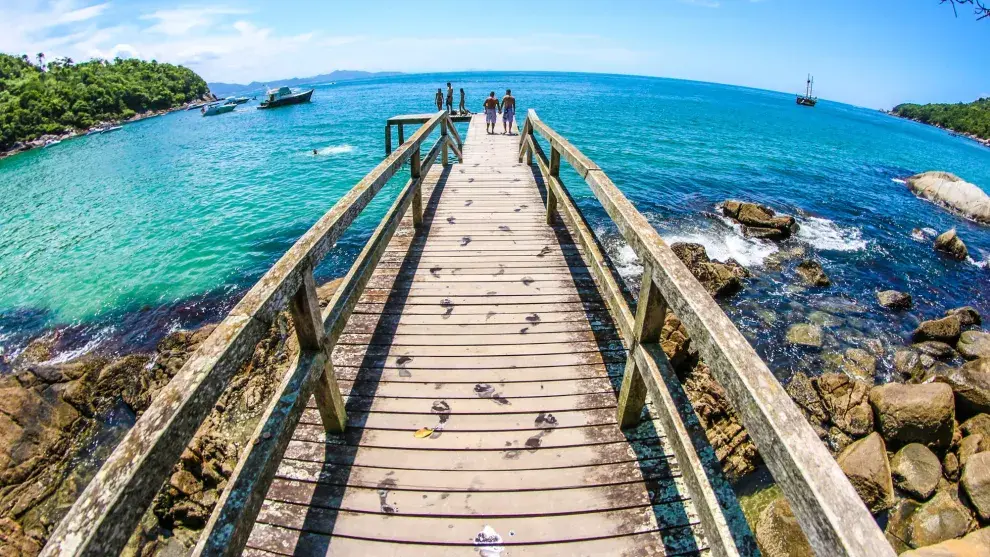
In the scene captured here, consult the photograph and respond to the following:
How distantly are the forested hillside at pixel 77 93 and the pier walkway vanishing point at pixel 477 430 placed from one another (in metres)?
54.3

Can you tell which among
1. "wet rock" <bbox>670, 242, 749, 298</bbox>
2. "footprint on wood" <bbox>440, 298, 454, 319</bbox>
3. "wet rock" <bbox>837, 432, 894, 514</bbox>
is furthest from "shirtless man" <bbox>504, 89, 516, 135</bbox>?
"wet rock" <bbox>837, 432, 894, 514</bbox>

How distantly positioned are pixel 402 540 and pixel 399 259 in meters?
3.56

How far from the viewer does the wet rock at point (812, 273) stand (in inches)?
493

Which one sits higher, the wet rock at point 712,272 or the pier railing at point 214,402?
the pier railing at point 214,402

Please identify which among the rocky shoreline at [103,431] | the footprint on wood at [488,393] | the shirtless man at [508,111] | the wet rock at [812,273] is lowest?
the rocky shoreline at [103,431]

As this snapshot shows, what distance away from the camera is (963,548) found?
462 centimetres

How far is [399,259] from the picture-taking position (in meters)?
5.42

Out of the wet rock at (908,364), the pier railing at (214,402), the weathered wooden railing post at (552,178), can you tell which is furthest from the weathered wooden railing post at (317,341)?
the wet rock at (908,364)

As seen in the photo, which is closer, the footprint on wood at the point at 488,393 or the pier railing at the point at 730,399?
the pier railing at the point at 730,399

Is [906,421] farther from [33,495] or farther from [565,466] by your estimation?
[33,495]

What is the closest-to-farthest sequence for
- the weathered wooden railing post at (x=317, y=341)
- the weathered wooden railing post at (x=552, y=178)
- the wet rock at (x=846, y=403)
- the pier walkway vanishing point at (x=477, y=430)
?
1. the pier walkway vanishing point at (x=477, y=430)
2. the weathered wooden railing post at (x=317, y=341)
3. the weathered wooden railing post at (x=552, y=178)
4. the wet rock at (x=846, y=403)

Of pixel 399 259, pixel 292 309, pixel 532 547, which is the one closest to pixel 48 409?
pixel 399 259

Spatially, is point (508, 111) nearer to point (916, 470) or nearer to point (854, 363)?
point (854, 363)

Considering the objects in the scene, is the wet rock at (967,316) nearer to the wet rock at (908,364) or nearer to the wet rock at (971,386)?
the wet rock at (908,364)
